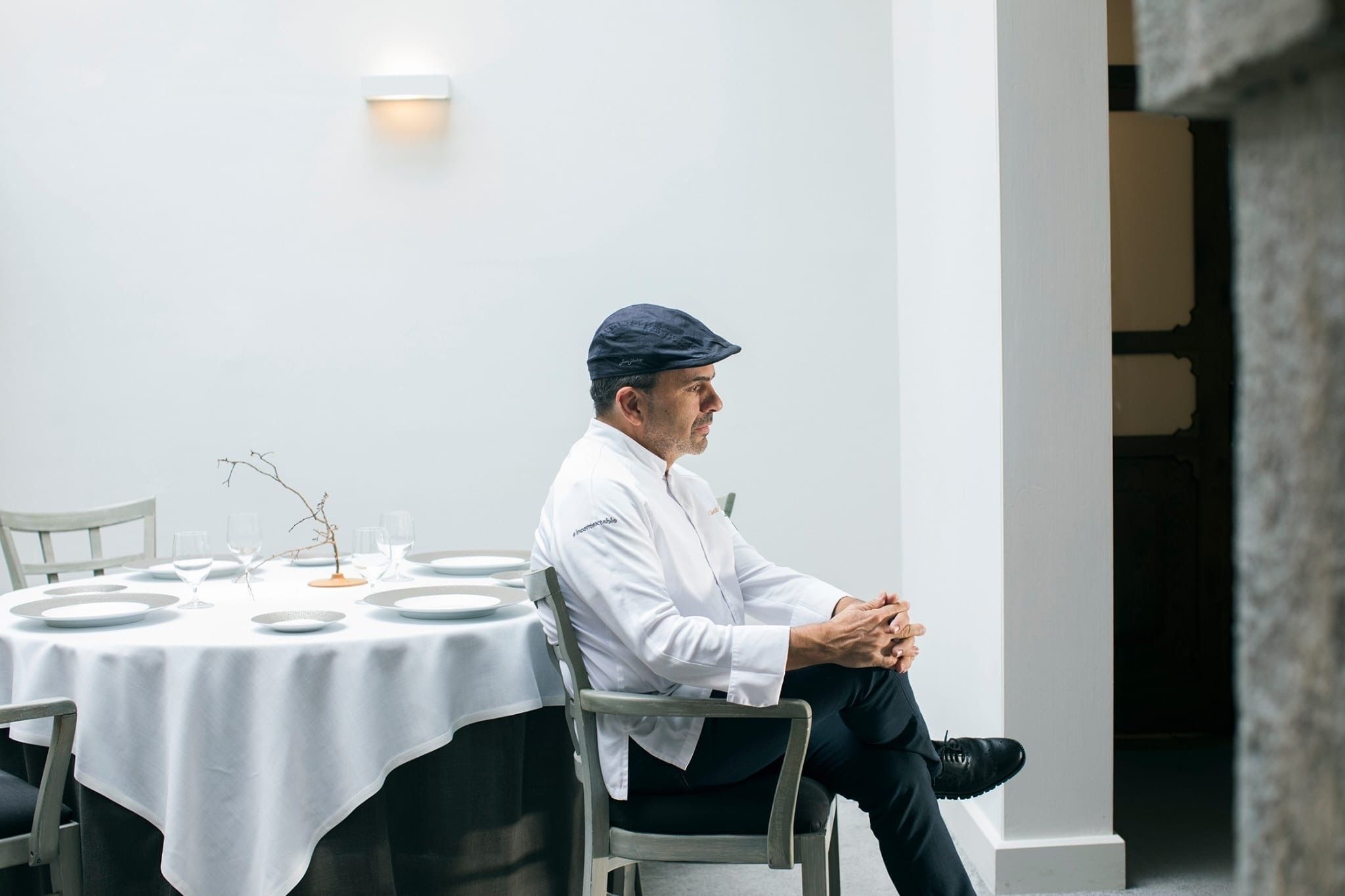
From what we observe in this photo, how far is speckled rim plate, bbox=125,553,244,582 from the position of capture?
2.79 metres

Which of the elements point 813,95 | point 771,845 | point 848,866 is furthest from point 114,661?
point 813,95

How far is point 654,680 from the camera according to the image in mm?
1943

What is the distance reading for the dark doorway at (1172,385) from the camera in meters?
3.90

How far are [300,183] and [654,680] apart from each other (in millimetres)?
2781

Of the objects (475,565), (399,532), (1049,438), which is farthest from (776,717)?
(1049,438)

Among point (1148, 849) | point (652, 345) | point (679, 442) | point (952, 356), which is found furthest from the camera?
point (952, 356)

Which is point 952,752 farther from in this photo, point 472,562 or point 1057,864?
point 472,562

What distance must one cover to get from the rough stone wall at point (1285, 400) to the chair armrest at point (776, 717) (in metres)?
1.30

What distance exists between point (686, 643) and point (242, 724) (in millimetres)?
843

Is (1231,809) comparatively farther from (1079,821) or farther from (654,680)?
(654,680)

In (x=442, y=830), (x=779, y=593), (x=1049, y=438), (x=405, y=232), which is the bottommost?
(x=442, y=830)

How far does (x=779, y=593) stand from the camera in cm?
242

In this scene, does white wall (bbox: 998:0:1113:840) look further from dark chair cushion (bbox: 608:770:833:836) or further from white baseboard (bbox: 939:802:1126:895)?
dark chair cushion (bbox: 608:770:833:836)

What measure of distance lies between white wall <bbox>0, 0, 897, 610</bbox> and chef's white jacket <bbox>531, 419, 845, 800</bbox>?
1.90 meters
